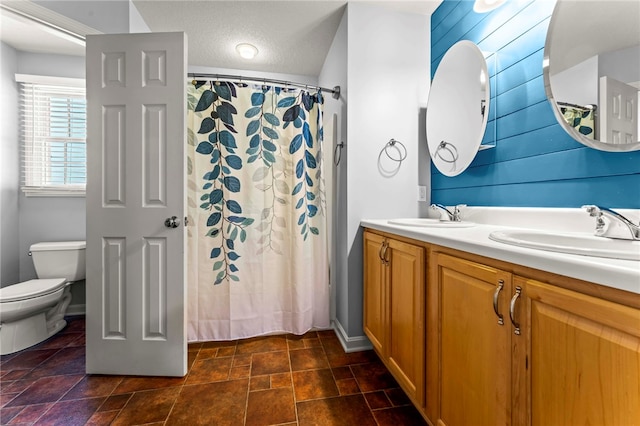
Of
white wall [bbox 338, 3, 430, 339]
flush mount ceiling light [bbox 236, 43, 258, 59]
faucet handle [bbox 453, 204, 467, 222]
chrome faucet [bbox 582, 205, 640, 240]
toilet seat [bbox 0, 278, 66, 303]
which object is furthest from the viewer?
flush mount ceiling light [bbox 236, 43, 258, 59]

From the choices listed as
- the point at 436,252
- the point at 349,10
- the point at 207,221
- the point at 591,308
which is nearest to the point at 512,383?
the point at 591,308

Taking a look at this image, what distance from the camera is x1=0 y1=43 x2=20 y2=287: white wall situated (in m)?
2.33

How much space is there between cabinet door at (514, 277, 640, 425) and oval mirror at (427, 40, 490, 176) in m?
1.20

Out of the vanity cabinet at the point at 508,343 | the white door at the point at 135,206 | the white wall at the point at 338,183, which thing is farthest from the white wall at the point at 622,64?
the white door at the point at 135,206

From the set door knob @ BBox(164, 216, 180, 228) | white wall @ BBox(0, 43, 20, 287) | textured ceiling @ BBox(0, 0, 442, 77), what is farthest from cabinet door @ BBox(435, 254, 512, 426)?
white wall @ BBox(0, 43, 20, 287)

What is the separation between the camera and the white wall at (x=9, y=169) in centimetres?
233

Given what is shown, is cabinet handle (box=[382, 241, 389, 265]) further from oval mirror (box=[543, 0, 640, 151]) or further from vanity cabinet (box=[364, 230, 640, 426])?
oval mirror (box=[543, 0, 640, 151])

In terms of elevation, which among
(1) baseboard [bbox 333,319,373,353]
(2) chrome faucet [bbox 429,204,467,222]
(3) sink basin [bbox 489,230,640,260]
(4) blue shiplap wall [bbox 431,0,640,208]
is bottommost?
Answer: (1) baseboard [bbox 333,319,373,353]

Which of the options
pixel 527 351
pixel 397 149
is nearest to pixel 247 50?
pixel 397 149

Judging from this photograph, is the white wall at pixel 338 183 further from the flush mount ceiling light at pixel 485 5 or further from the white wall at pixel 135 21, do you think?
the white wall at pixel 135 21

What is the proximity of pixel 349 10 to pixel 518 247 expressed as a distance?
2.00 m

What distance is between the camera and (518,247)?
31.9 inches

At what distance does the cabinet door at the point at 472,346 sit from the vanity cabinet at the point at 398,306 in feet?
0.47

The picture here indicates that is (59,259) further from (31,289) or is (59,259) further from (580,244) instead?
(580,244)
